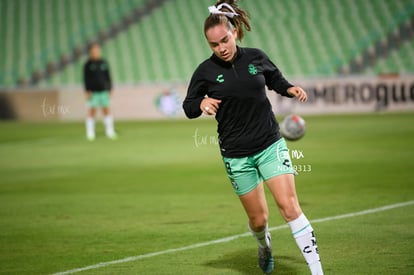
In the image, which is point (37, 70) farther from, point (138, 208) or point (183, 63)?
point (138, 208)

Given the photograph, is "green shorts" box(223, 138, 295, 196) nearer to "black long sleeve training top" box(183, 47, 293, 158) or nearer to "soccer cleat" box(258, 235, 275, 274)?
"black long sleeve training top" box(183, 47, 293, 158)

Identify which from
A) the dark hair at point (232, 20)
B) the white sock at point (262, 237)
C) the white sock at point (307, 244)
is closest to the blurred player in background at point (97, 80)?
the white sock at point (262, 237)

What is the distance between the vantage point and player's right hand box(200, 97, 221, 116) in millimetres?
6234

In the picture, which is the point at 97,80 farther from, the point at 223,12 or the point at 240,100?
the point at 240,100

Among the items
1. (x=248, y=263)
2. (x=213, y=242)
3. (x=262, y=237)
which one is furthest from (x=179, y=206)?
(x=262, y=237)

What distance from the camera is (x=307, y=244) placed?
611 cm

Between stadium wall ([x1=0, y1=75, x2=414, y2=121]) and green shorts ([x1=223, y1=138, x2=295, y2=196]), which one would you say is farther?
stadium wall ([x1=0, y1=75, x2=414, y2=121])

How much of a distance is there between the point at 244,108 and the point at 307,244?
1.20 metres

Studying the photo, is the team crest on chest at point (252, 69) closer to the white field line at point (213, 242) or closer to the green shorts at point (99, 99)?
the white field line at point (213, 242)

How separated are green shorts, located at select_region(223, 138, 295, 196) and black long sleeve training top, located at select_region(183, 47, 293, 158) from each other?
0.17 ft

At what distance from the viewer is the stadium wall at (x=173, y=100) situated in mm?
27922

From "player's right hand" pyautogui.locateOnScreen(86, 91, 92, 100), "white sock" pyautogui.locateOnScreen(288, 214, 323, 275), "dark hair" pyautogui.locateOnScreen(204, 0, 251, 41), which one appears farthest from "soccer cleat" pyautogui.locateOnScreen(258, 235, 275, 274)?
"player's right hand" pyautogui.locateOnScreen(86, 91, 92, 100)

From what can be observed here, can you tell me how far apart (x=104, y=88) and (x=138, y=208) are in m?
12.6

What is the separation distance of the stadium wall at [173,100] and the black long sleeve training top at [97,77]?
21.6 ft
